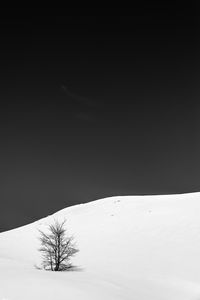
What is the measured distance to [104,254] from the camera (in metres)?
29.2

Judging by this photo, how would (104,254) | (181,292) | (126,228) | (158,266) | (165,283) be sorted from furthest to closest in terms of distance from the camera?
1. (126,228)
2. (104,254)
3. (158,266)
4. (165,283)
5. (181,292)

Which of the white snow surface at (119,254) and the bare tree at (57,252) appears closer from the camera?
the white snow surface at (119,254)

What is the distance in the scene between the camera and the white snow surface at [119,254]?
538 inches

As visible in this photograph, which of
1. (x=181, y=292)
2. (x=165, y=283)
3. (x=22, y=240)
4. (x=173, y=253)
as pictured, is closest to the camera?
(x=181, y=292)

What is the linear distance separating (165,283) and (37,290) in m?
12.3

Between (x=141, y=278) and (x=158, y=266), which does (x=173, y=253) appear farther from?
(x=141, y=278)

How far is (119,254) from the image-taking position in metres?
28.6

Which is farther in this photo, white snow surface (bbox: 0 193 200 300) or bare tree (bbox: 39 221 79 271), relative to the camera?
bare tree (bbox: 39 221 79 271)

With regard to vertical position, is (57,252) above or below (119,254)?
above

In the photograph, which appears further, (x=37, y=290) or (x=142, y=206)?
(x=142, y=206)

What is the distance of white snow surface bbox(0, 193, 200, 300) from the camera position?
44.9ft

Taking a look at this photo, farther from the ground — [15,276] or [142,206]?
[142,206]

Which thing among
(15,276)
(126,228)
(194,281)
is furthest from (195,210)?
(15,276)

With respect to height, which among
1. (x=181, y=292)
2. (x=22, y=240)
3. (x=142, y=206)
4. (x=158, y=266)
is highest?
(x=142, y=206)
